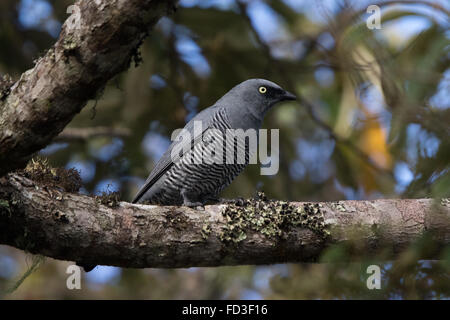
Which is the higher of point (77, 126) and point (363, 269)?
point (77, 126)

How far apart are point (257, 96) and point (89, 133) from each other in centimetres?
222

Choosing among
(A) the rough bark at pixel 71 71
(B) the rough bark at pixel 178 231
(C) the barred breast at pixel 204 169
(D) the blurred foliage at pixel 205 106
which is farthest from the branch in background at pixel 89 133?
(A) the rough bark at pixel 71 71

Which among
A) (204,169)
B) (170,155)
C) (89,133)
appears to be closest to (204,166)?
(204,169)

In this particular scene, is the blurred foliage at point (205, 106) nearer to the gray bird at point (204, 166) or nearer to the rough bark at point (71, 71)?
the gray bird at point (204, 166)

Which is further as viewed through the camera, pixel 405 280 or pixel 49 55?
pixel 405 280

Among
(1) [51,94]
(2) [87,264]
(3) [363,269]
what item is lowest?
(3) [363,269]

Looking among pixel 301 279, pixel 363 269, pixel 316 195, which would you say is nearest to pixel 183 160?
pixel 301 279

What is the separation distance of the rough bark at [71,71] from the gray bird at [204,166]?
2021mm

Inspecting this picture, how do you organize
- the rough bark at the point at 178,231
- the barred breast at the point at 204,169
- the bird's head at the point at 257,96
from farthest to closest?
1. the bird's head at the point at 257,96
2. the barred breast at the point at 204,169
3. the rough bark at the point at 178,231

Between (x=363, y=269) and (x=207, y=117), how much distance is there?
8.97ft

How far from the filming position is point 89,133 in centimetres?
657

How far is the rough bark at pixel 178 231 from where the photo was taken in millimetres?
3252

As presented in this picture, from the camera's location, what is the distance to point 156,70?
6.89 meters
